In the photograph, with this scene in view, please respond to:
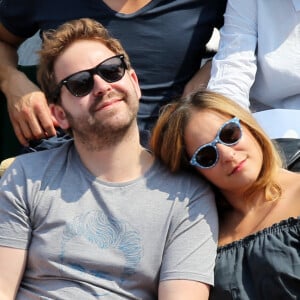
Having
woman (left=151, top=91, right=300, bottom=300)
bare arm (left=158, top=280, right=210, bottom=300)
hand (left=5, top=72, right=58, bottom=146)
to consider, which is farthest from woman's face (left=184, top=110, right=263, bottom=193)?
hand (left=5, top=72, right=58, bottom=146)

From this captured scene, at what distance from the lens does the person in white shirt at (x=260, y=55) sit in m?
2.49

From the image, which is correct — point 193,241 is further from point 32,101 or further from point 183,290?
point 32,101

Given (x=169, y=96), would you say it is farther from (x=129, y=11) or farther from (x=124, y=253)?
(x=124, y=253)

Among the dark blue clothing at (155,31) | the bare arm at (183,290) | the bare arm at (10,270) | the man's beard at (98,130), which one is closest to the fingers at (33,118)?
the dark blue clothing at (155,31)

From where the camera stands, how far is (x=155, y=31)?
106 inches

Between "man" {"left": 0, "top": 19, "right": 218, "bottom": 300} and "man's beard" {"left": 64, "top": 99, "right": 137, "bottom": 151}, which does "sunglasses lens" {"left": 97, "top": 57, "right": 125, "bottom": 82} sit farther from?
"man's beard" {"left": 64, "top": 99, "right": 137, "bottom": 151}

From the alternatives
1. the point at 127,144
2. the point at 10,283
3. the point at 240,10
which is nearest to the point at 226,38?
the point at 240,10

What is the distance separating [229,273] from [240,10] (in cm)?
107

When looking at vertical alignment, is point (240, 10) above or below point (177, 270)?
above

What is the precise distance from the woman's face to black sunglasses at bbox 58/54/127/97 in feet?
0.94

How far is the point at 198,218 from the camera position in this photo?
211cm

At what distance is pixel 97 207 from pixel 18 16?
1.09 metres

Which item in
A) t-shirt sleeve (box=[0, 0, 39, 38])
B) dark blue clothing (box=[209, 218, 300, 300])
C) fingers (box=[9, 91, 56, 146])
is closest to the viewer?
dark blue clothing (box=[209, 218, 300, 300])

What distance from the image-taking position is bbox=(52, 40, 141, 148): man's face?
213 centimetres
